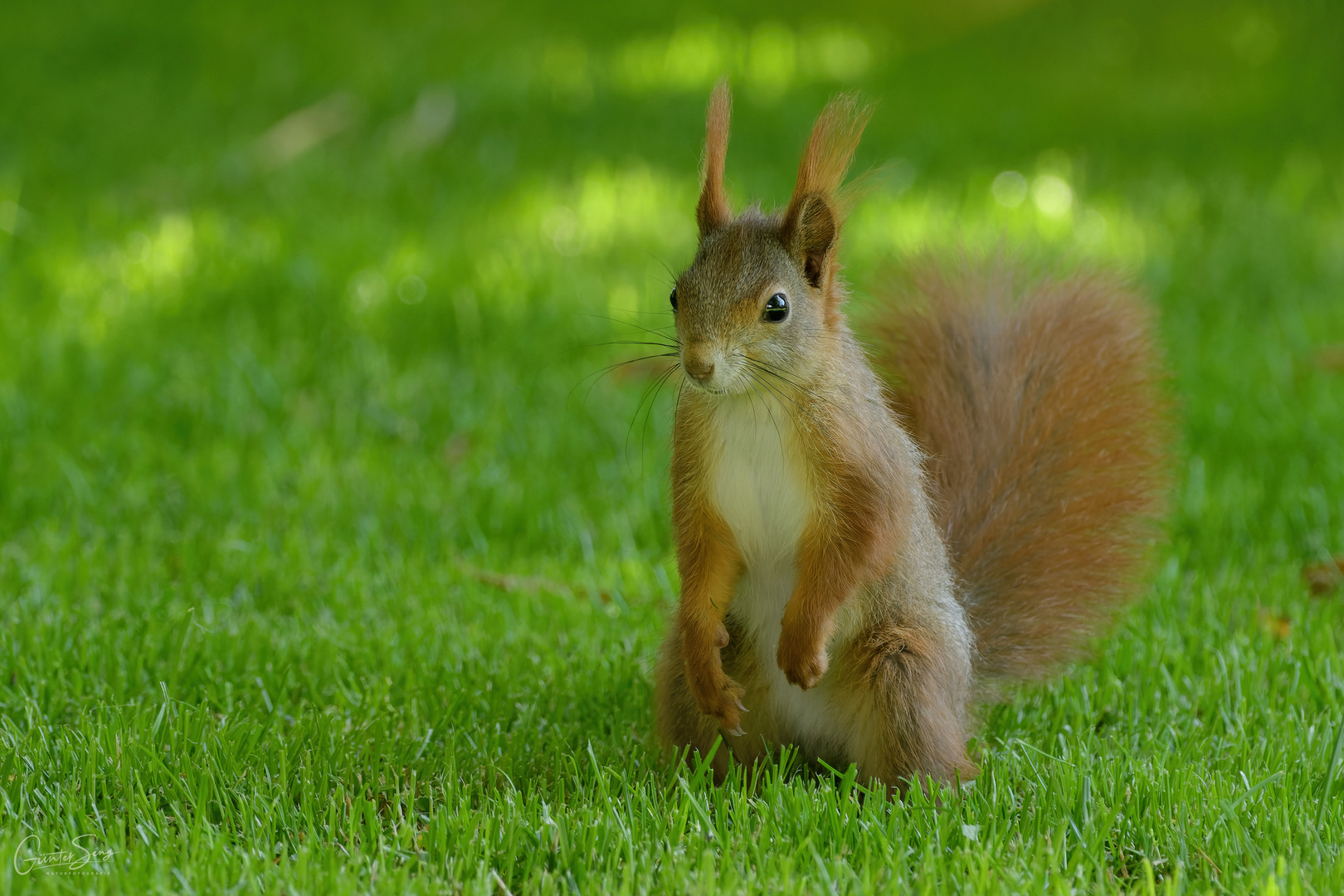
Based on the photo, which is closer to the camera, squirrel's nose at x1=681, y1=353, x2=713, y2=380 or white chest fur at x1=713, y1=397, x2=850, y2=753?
squirrel's nose at x1=681, y1=353, x2=713, y2=380

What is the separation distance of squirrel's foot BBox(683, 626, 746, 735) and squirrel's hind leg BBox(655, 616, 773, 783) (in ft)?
0.26

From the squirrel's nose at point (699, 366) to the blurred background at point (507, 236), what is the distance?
2.88 ft

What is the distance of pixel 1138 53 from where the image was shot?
7.14m

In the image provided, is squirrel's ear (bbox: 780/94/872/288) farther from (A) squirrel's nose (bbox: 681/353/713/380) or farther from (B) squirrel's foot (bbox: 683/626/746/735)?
(B) squirrel's foot (bbox: 683/626/746/735)

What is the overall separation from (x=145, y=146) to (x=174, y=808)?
4441mm

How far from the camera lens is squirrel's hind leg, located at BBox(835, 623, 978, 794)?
1.97 m

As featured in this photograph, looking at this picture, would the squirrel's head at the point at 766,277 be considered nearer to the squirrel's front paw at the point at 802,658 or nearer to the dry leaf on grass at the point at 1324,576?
the squirrel's front paw at the point at 802,658

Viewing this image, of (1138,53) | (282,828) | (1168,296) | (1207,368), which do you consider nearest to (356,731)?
(282,828)

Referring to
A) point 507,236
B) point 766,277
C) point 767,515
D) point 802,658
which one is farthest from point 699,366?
point 507,236

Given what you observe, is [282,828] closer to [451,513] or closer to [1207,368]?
[451,513]

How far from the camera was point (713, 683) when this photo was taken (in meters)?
2.01

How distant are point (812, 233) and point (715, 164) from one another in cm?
18

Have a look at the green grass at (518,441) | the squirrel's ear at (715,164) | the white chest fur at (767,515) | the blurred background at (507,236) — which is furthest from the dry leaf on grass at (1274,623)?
the squirrel's ear at (715,164)
